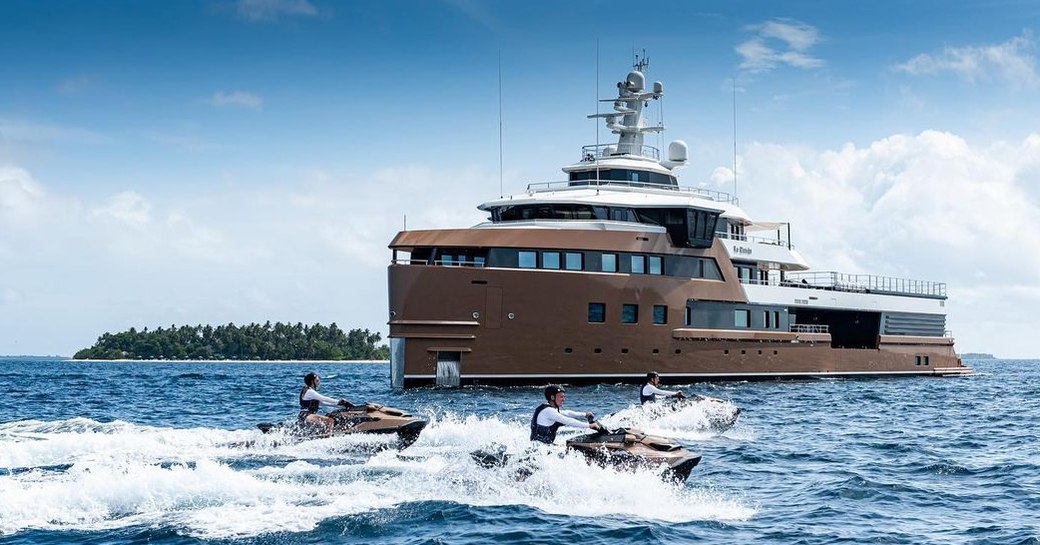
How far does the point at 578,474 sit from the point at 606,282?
2498 centimetres

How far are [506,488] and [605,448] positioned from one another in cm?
174

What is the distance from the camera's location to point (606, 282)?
41781 millimetres

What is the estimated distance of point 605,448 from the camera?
17562 millimetres

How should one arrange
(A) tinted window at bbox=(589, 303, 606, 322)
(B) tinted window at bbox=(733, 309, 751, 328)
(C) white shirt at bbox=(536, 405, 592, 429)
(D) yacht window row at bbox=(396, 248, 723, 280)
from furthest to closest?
(B) tinted window at bbox=(733, 309, 751, 328) < (A) tinted window at bbox=(589, 303, 606, 322) < (D) yacht window row at bbox=(396, 248, 723, 280) < (C) white shirt at bbox=(536, 405, 592, 429)

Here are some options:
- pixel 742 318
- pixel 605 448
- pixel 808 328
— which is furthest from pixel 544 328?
pixel 605 448

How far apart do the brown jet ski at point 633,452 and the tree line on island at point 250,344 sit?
136m

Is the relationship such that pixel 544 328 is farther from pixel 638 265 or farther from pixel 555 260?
pixel 638 265

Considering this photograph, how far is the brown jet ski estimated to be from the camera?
17.3 meters

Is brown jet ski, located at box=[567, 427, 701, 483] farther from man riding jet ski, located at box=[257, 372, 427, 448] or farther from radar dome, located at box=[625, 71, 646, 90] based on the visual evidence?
radar dome, located at box=[625, 71, 646, 90]

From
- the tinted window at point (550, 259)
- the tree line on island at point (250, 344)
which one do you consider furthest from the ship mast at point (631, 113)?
the tree line on island at point (250, 344)

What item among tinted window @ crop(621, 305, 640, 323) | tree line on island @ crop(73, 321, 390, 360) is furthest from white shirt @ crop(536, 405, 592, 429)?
tree line on island @ crop(73, 321, 390, 360)

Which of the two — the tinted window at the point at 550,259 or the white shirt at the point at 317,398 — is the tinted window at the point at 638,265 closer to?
the tinted window at the point at 550,259

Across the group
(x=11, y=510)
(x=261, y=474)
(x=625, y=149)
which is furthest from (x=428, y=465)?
(x=625, y=149)

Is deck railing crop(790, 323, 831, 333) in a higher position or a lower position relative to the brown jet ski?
higher
